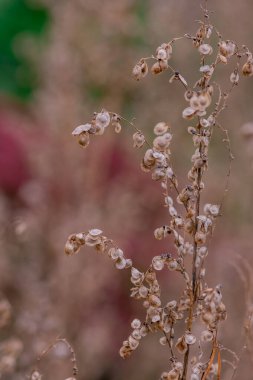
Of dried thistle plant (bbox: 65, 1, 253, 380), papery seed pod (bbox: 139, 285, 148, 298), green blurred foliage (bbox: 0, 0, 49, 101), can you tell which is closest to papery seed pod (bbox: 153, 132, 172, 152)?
dried thistle plant (bbox: 65, 1, 253, 380)

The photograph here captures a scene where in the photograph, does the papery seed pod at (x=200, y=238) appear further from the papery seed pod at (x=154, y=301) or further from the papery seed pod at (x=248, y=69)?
the papery seed pod at (x=248, y=69)

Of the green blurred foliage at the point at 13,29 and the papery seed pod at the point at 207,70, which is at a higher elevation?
the green blurred foliage at the point at 13,29

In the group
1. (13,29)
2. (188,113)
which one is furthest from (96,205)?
(13,29)

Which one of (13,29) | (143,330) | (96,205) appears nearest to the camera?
(143,330)

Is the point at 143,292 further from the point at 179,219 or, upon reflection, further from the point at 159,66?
the point at 159,66

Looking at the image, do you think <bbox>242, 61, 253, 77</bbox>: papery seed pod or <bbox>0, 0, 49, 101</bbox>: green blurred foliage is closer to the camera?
<bbox>242, 61, 253, 77</bbox>: papery seed pod

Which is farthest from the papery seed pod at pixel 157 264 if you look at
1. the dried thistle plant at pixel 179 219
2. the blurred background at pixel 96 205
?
the blurred background at pixel 96 205

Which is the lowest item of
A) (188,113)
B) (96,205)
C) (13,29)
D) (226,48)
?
(188,113)

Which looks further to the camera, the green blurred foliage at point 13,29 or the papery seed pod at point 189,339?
the green blurred foliage at point 13,29

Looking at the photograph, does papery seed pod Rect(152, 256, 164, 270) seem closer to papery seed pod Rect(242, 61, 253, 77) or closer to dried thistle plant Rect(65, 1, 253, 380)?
dried thistle plant Rect(65, 1, 253, 380)
